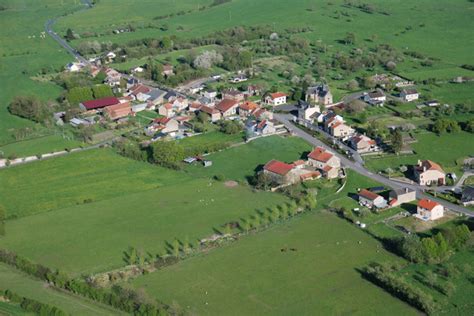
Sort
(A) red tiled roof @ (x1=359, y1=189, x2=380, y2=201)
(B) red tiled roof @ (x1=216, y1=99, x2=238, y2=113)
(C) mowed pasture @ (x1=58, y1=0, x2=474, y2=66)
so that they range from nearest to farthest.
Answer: (A) red tiled roof @ (x1=359, y1=189, x2=380, y2=201), (B) red tiled roof @ (x1=216, y1=99, x2=238, y2=113), (C) mowed pasture @ (x1=58, y1=0, x2=474, y2=66)

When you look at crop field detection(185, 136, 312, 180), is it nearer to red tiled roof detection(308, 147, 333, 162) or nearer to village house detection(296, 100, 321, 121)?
red tiled roof detection(308, 147, 333, 162)

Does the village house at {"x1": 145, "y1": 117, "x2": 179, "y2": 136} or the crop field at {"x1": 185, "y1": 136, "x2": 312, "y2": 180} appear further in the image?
the village house at {"x1": 145, "y1": 117, "x2": 179, "y2": 136}

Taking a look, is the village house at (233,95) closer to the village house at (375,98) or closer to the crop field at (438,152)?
the village house at (375,98)

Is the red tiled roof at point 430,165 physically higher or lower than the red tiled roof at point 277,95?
higher

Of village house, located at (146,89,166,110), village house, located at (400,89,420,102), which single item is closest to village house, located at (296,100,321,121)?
village house, located at (400,89,420,102)

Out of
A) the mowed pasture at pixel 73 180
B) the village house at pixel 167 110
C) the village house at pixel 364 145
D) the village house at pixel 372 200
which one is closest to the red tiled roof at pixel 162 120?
the village house at pixel 167 110

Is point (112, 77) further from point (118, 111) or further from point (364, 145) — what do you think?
point (364, 145)

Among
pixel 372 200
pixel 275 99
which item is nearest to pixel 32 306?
pixel 372 200
